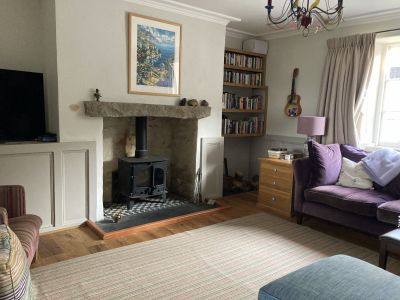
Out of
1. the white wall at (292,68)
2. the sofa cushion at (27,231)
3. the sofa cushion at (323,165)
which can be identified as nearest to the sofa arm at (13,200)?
the sofa cushion at (27,231)

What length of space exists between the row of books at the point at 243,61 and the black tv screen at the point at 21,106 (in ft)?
8.53

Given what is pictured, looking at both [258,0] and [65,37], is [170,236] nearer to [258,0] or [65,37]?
[65,37]

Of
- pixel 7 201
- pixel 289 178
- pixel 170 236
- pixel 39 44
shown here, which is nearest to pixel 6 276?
pixel 7 201

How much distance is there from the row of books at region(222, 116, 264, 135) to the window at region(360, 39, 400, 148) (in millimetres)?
1579

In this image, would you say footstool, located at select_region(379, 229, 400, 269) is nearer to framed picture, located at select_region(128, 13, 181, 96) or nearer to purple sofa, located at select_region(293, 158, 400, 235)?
purple sofa, located at select_region(293, 158, 400, 235)

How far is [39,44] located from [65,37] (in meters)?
0.49

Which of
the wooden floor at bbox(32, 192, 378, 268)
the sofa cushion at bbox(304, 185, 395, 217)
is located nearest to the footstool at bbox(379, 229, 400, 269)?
the sofa cushion at bbox(304, 185, 395, 217)

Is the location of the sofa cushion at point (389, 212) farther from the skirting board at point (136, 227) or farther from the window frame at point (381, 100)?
the skirting board at point (136, 227)

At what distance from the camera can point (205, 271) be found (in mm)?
2527

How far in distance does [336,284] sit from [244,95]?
402cm

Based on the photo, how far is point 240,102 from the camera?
496 cm

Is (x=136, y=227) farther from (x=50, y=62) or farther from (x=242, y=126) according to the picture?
(x=242, y=126)

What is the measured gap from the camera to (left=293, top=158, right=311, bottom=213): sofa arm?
350cm

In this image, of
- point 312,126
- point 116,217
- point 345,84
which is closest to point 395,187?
point 312,126
